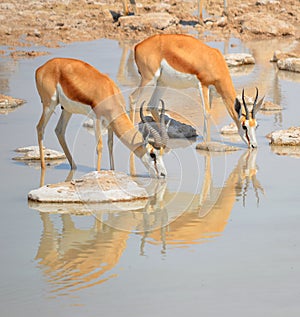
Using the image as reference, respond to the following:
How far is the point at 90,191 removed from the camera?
873cm

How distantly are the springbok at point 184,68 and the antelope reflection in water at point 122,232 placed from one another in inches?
96.9

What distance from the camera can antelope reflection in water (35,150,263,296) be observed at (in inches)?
269

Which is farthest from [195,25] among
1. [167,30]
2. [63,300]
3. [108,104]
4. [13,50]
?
[63,300]

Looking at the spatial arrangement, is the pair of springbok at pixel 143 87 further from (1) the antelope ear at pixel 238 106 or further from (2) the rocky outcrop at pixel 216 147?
(2) the rocky outcrop at pixel 216 147

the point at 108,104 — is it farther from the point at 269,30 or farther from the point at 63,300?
the point at 269,30

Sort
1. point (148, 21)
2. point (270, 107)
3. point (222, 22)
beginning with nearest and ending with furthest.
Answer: point (270, 107) → point (148, 21) → point (222, 22)

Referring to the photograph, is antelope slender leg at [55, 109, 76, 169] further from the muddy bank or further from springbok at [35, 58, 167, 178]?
the muddy bank

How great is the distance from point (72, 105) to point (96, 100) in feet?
1.24

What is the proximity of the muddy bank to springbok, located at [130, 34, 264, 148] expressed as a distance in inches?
437

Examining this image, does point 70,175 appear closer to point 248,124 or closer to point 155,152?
point 155,152

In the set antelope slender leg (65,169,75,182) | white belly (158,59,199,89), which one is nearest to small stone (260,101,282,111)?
white belly (158,59,199,89)

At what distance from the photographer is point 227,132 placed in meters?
12.4

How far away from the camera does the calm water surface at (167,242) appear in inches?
245

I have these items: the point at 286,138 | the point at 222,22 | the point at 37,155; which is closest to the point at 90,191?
the point at 37,155
